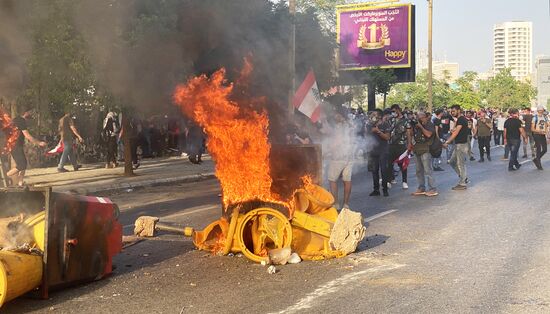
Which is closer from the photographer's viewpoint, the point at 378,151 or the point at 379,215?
the point at 379,215

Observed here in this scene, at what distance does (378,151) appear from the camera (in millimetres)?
11797

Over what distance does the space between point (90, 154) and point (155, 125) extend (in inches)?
93.5

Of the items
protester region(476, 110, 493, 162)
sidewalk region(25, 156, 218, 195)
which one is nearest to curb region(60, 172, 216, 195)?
sidewalk region(25, 156, 218, 195)

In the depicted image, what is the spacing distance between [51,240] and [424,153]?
8.10 meters

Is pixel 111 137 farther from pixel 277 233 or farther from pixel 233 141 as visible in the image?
pixel 277 233

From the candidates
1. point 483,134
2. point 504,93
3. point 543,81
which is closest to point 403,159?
point 483,134

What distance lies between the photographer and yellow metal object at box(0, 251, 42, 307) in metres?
4.44

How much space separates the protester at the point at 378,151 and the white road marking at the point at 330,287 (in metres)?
5.65

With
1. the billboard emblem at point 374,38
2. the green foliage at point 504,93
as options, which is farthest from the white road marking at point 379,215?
the green foliage at point 504,93

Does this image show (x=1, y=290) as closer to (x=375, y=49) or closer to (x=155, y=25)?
(x=155, y=25)

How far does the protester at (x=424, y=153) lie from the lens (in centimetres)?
1152

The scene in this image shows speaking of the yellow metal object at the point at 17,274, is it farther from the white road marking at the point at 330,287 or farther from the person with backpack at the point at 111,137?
the person with backpack at the point at 111,137

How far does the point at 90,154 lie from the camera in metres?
19.7

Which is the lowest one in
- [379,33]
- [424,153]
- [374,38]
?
[424,153]
